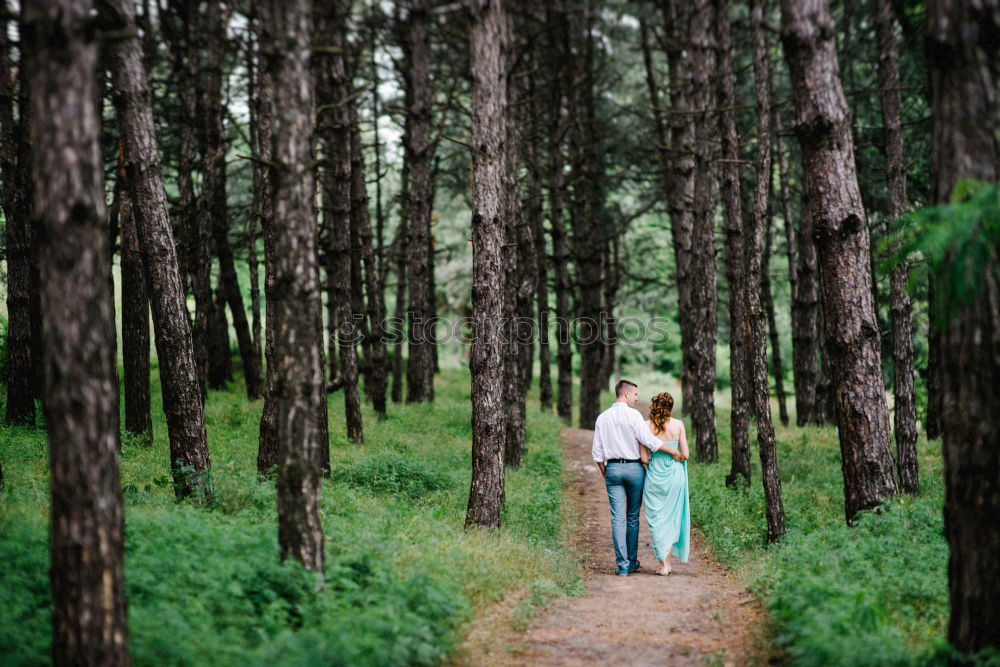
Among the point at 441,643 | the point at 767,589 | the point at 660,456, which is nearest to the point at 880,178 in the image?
the point at 660,456

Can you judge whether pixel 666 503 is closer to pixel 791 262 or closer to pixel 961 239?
pixel 961 239

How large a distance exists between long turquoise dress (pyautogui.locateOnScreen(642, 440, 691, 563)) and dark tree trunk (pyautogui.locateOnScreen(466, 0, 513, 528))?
2.00 m

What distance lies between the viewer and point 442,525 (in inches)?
356

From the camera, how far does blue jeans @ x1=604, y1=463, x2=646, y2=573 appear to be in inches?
382

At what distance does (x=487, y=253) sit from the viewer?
939 cm

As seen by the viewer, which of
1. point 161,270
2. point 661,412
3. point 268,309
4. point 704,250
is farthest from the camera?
point 704,250

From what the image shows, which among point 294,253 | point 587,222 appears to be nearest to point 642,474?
point 294,253

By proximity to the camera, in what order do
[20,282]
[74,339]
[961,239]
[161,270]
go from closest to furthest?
1. [961,239]
2. [74,339]
3. [161,270]
4. [20,282]

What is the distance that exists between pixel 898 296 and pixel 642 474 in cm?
629

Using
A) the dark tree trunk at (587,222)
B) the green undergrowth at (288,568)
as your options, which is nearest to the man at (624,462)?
the green undergrowth at (288,568)

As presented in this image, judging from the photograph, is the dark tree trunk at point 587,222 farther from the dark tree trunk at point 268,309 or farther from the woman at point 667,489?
the woman at point 667,489

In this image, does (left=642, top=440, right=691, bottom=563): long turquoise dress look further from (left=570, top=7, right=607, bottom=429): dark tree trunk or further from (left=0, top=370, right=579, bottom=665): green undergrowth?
(left=570, top=7, right=607, bottom=429): dark tree trunk

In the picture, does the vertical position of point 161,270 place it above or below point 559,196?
below

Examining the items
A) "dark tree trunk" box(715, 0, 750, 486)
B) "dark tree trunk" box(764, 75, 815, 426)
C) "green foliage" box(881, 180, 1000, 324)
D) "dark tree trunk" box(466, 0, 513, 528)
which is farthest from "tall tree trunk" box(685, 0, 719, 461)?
"green foliage" box(881, 180, 1000, 324)
